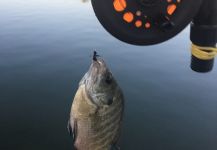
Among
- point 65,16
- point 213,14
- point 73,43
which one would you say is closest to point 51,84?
point 73,43

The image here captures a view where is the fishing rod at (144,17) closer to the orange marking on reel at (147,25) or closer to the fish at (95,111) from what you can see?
the orange marking on reel at (147,25)

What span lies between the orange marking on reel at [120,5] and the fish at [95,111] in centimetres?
39

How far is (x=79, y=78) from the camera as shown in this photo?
1211 centimetres

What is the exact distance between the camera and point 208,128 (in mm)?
10094

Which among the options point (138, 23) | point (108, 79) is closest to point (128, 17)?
point (138, 23)

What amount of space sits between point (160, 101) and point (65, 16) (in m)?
9.88

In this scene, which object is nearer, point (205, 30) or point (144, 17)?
point (144, 17)

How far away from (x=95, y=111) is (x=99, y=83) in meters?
0.19

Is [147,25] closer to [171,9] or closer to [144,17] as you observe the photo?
[144,17]

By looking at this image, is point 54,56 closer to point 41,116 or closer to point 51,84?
point 51,84

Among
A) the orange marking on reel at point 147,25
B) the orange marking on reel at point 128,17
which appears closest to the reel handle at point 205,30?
the orange marking on reel at point 147,25

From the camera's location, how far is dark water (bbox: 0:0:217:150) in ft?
31.8

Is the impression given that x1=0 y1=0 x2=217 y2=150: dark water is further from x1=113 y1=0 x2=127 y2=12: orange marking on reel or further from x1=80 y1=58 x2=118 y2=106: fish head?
→ x1=113 y1=0 x2=127 y2=12: orange marking on reel

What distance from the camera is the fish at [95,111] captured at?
84.0 inches
